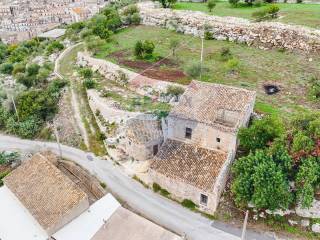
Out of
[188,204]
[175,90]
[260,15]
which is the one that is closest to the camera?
[188,204]

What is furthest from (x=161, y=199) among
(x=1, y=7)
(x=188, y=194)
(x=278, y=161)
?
(x=1, y=7)

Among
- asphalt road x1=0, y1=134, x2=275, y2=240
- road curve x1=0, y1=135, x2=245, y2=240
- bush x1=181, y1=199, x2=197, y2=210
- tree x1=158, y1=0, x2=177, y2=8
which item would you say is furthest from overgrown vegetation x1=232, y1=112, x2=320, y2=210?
tree x1=158, y1=0, x2=177, y2=8

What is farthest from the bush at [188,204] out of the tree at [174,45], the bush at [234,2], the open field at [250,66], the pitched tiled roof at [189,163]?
the bush at [234,2]

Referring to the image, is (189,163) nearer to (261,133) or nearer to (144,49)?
A: (261,133)

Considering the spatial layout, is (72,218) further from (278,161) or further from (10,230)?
(278,161)

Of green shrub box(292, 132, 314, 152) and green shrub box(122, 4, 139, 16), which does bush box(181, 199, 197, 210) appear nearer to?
green shrub box(292, 132, 314, 152)

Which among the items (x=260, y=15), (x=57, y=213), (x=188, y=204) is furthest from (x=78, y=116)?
A: (x=260, y=15)
